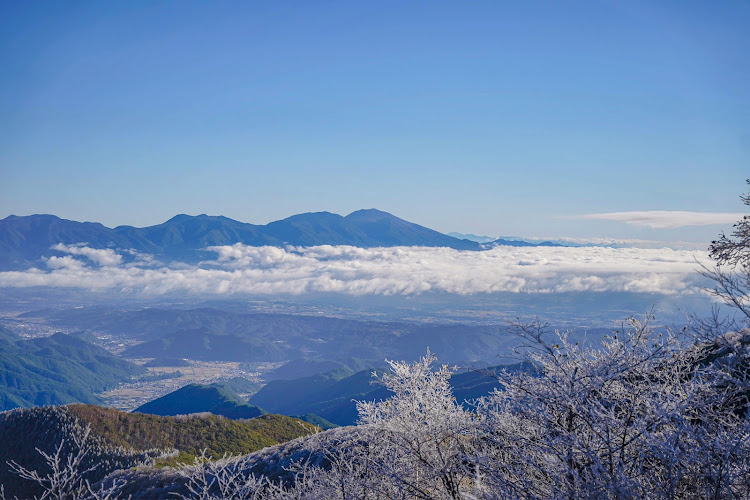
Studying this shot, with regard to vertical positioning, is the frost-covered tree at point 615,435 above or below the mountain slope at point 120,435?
above

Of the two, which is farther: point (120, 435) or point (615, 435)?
point (120, 435)

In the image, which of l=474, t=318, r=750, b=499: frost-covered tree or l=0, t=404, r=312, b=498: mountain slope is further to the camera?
l=0, t=404, r=312, b=498: mountain slope

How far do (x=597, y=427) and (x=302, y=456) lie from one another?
1189 inches

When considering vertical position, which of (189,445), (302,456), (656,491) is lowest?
(189,445)

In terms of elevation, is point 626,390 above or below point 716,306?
below

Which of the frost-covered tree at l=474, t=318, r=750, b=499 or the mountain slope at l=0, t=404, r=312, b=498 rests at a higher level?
the frost-covered tree at l=474, t=318, r=750, b=499

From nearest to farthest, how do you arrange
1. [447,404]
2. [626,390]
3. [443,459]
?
[626,390] < [443,459] < [447,404]

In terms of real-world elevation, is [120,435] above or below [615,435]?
below

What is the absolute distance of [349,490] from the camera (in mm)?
17703

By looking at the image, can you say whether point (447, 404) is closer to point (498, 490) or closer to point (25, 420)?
point (498, 490)

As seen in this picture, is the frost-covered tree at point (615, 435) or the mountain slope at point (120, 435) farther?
the mountain slope at point (120, 435)

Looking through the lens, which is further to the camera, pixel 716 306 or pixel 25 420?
pixel 25 420

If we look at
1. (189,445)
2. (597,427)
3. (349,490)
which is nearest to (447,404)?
(349,490)

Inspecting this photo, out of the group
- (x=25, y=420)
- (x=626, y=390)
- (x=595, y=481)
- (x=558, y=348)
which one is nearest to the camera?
(x=595, y=481)
